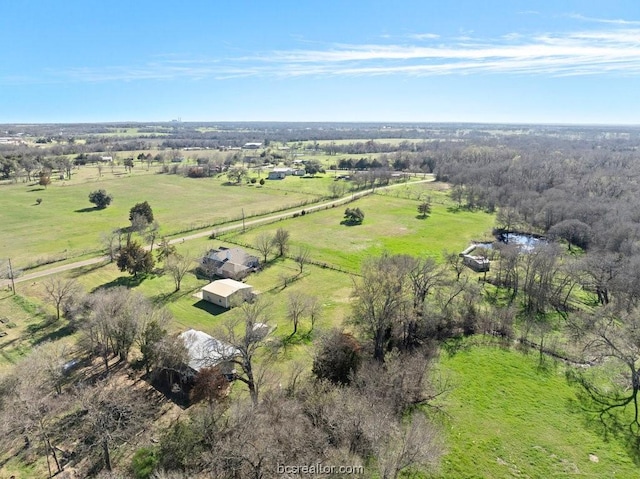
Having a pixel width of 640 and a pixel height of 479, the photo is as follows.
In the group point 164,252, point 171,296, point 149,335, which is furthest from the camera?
point 164,252

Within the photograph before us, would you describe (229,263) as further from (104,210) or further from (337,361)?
(104,210)

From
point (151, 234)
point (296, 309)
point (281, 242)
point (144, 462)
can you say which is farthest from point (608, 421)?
point (151, 234)

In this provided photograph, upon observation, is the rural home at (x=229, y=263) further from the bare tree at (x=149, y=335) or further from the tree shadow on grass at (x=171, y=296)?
the bare tree at (x=149, y=335)

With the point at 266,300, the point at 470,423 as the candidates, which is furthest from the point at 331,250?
the point at 470,423

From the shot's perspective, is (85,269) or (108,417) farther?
(85,269)

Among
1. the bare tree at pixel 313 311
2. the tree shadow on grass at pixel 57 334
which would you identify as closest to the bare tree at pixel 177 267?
the tree shadow on grass at pixel 57 334

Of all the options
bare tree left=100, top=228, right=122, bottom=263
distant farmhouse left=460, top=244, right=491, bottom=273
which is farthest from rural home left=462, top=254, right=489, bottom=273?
bare tree left=100, top=228, right=122, bottom=263

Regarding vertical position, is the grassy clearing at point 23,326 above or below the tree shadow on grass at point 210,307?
above
